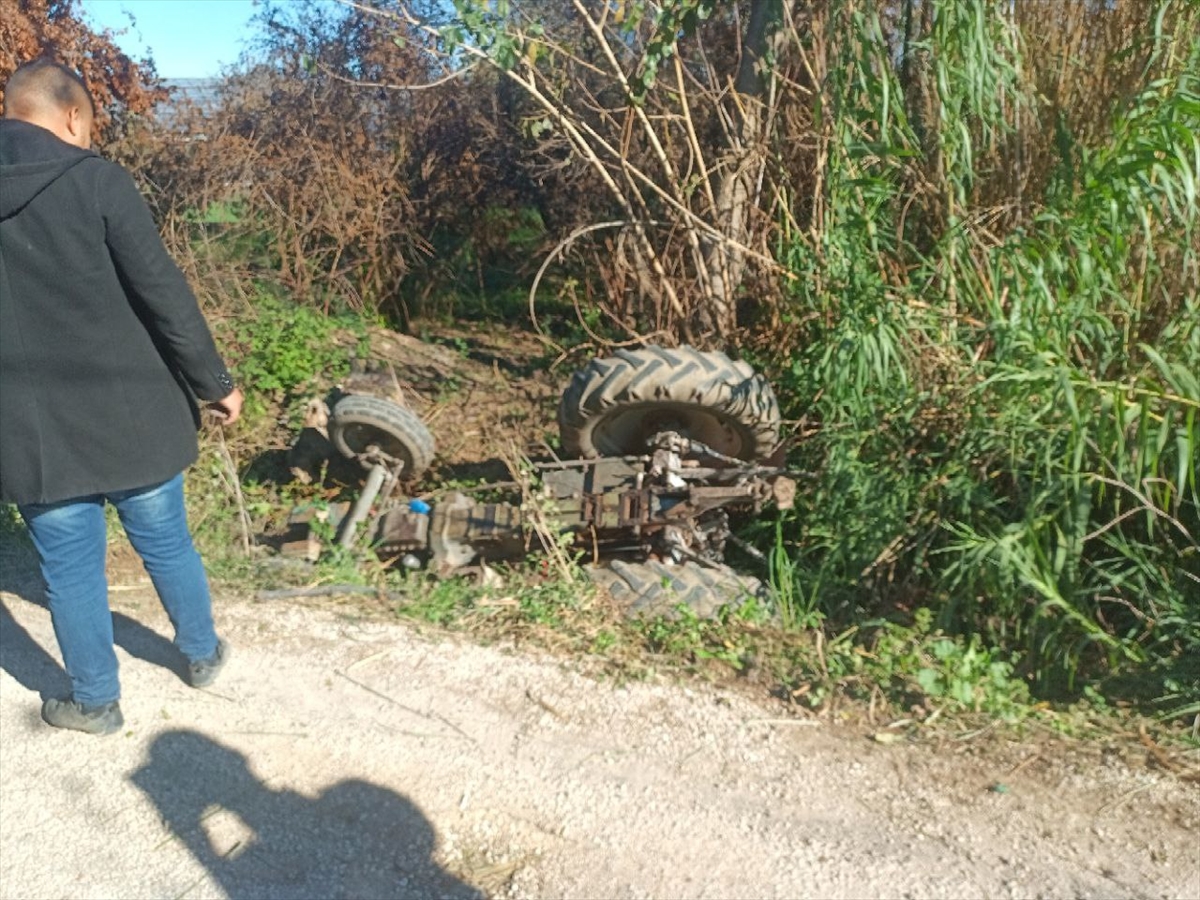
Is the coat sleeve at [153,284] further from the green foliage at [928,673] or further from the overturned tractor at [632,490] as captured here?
the green foliage at [928,673]

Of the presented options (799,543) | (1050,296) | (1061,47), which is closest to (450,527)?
(799,543)

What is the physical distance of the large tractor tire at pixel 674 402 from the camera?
19.1ft

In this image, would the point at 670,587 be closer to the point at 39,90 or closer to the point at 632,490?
the point at 632,490

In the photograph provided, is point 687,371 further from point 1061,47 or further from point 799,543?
point 1061,47

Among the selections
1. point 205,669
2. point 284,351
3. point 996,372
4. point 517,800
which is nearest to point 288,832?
point 517,800

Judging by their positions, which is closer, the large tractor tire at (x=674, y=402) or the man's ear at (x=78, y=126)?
the man's ear at (x=78, y=126)

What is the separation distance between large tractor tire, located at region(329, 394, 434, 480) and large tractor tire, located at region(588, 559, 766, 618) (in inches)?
65.9

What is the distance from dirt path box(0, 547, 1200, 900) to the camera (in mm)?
3055

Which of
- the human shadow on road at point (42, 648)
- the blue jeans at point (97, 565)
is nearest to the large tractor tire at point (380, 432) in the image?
the human shadow on road at point (42, 648)

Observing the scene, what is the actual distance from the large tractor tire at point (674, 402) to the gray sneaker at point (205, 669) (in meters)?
2.63

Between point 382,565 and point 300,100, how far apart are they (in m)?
5.29

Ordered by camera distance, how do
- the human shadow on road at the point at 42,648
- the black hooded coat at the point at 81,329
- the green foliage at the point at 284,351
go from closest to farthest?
the black hooded coat at the point at 81,329 → the human shadow on road at the point at 42,648 → the green foliage at the point at 284,351

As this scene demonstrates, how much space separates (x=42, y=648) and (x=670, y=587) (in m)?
2.66

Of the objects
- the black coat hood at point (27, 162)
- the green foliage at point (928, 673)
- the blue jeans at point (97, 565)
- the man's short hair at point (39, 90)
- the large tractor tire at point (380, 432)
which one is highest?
the man's short hair at point (39, 90)
